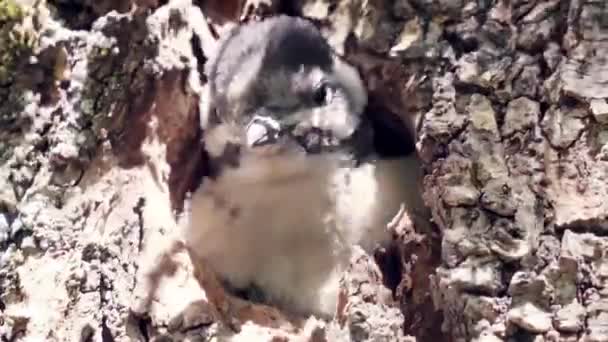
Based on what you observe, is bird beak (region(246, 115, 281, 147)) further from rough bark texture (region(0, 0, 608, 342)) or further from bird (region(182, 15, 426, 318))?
rough bark texture (region(0, 0, 608, 342))

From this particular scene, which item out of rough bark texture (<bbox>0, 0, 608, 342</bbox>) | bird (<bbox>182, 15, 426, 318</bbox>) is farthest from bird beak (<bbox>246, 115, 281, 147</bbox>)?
rough bark texture (<bbox>0, 0, 608, 342</bbox>)

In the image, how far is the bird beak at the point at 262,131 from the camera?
1.96 meters

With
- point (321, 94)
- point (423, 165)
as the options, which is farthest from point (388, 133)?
point (423, 165)

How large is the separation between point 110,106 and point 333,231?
0.49m

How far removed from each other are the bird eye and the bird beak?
0.12 m

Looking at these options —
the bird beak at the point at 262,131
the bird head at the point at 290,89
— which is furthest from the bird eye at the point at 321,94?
the bird beak at the point at 262,131

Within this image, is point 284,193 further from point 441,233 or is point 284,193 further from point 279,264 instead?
point 441,233

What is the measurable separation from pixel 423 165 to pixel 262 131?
1.39ft

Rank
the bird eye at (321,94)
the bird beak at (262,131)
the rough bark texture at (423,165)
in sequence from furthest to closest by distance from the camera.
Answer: the bird eye at (321,94)
the bird beak at (262,131)
the rough bark texture at (423,165)

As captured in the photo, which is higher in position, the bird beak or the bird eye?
the bird eye

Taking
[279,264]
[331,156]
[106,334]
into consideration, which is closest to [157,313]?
[106,334]

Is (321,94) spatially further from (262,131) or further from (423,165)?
(423,165)

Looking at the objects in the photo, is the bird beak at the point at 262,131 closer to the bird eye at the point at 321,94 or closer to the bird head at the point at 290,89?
the bird head at the point at 290,89

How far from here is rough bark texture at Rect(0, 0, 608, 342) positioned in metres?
1.49
